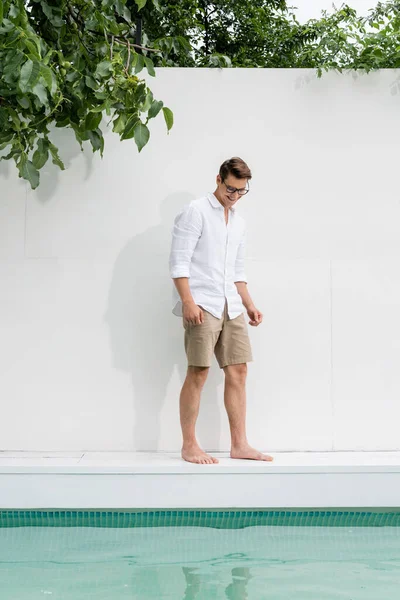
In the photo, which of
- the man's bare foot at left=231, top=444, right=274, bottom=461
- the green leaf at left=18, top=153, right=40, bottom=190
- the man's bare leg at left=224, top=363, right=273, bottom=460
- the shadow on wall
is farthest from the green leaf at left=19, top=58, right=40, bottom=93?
the man's bare foot at left=231, top=444, right=274, bottom=461

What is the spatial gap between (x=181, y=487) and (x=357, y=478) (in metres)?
0.73

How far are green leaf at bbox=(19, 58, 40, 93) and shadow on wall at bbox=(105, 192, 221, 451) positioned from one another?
118 centimetres

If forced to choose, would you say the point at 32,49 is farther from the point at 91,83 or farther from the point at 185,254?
the point at 185,254

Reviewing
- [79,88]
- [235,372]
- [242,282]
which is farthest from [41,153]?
[235,372]

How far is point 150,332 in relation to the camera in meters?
3.69

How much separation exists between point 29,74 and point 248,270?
5.00 ft

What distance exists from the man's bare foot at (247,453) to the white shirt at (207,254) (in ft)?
1.97

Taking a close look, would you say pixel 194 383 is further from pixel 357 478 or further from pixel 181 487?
pixel 357 478

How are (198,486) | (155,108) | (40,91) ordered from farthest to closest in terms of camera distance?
(155,108) → (198,486) → (40,91)

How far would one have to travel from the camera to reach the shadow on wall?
3.66 metres

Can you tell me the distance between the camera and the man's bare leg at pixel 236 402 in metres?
3.34

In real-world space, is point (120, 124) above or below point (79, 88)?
below

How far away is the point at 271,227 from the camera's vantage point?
3.72 m

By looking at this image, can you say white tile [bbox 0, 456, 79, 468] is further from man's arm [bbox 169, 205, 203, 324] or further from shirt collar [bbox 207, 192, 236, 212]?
shirt collar [bbox 207, 192, 236, 212]
